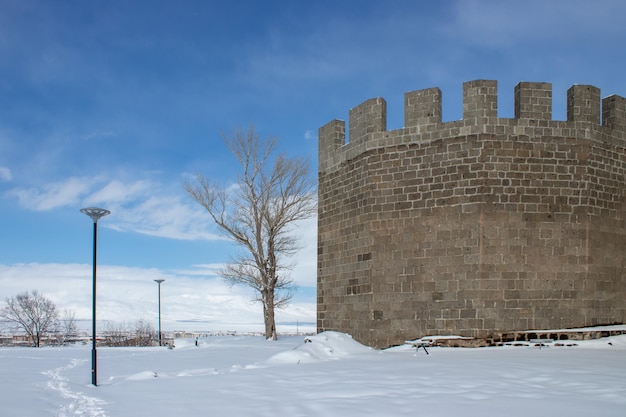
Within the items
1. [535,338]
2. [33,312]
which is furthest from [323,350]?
[33,312]

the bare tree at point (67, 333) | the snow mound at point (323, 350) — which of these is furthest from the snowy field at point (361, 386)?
the bare tree at point (67, 333)

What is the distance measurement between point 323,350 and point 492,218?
14.9 feet

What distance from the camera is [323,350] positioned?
39.7 ft

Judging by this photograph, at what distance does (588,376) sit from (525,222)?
15.4 feet

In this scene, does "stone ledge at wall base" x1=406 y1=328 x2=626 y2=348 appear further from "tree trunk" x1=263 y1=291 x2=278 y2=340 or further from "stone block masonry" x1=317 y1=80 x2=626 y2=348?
"tree trunk" x1=263 y1=291 x2=278 y2=340

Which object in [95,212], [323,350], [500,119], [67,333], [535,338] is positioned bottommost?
[67,333]

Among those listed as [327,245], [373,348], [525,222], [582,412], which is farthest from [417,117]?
[582,412]

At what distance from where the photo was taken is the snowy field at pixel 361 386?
6363mm

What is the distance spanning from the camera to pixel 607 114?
43.0 feet

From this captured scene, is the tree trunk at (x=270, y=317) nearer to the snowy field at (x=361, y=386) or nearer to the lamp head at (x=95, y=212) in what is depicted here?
the snowy field at (x=361, y=386)

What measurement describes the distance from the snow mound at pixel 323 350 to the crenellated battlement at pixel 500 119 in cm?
449

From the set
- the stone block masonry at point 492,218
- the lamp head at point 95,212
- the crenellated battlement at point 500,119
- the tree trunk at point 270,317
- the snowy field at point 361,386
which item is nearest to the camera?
the snowy field at point 361,386

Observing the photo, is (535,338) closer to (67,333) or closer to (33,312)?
(33,312)

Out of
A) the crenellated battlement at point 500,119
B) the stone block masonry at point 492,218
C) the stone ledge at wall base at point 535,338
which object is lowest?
the stone ledge at wall base at point 535,338
